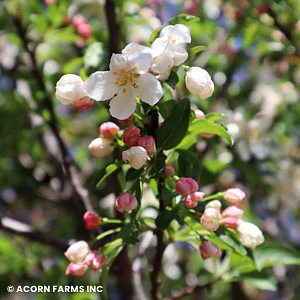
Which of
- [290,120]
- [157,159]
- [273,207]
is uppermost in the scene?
[157,159]

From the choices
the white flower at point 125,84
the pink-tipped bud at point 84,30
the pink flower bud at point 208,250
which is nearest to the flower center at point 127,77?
the white flower at point 125,84

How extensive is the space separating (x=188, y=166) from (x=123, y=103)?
1.04 ft

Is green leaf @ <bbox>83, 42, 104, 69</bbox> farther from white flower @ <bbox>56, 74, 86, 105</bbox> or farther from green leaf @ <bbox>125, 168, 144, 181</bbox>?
green leaf @ <bbox>125, 168, 144, 181</bbox>

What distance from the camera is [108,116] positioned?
1779 millimetres

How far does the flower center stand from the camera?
31.1 inches

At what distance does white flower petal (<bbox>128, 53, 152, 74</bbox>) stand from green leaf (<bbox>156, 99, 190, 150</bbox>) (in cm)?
12

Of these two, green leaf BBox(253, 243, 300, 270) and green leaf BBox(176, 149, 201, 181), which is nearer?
green leaf BBox(176, 149, 201, 181)

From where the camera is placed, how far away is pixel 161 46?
79 centimetres

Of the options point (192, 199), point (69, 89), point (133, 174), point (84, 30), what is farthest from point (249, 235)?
point (84, 30)

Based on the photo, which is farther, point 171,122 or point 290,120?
point 290,120

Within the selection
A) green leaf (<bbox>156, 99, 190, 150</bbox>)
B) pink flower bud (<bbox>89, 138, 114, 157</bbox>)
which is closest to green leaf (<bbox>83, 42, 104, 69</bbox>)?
pink flower bud (<bbox>89, 138, 114, 157</bbox>)

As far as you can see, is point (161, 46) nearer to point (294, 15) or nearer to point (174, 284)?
point (294, 15)

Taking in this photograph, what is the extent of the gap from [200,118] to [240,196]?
0.85ft

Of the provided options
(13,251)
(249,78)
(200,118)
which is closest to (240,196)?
(200,118)
